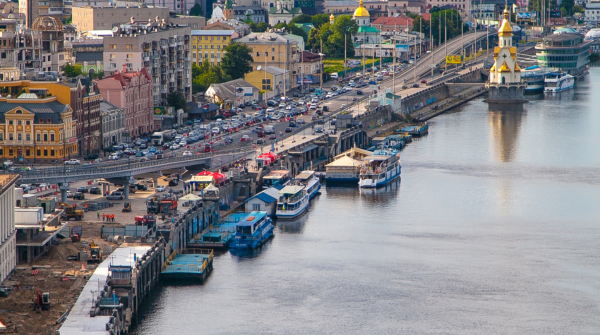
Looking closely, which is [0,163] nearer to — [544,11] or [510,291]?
[510,291]

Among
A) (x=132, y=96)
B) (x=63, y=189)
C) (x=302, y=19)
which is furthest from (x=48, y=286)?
(x=302, y=19)

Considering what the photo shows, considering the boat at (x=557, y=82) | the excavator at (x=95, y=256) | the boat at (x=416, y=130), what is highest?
the boat at (x=557, y=82)

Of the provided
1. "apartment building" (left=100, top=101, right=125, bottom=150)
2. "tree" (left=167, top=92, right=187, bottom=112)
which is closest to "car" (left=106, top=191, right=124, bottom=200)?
"apartment building" (left=100, top=101, right=125, bottom=150)

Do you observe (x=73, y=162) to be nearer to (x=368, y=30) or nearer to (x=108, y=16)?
(x=108, y=16)

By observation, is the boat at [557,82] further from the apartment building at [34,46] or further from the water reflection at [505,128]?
the apartment building at [34,46]

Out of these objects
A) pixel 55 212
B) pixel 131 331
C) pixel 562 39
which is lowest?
pixel 131 331

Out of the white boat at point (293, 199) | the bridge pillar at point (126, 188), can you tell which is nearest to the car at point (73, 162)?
the bridge pillar at point (126, 188)

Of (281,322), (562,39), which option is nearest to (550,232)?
(281,322)
